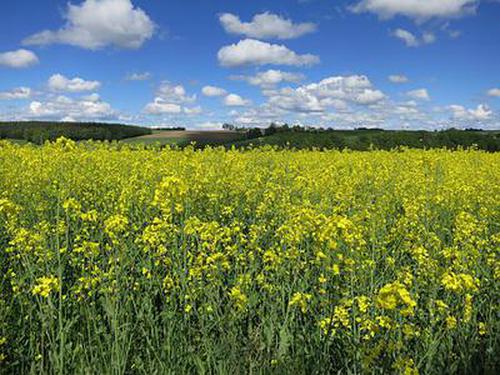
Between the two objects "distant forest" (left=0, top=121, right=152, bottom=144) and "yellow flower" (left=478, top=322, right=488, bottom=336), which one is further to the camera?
"distant forest" (left=0, top=121, right=152, bottom=144)

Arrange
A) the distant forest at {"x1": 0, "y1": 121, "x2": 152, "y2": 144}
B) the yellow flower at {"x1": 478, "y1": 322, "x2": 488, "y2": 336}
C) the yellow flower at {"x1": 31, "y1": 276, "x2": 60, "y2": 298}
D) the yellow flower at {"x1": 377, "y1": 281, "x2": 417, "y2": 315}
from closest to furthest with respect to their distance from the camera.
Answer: the yellow flower at {"x1": 377, "y1": 281, "x2": 417, "y2": 315} → the yellow flower at {"x1": 31, "y1": 276, "x2": 60, "y2": 298} → the yellow flower at {"x1": 478, "y1": 322, "x2": 488, "y2": 336} → the distant forest at {"x1": 0, "y1": 121, "x2": 152, "y2": 144}

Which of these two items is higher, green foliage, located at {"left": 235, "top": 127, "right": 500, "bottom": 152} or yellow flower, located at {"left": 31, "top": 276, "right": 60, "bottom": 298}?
green foliage, located at {"left": 235, "top": 127, "right": 500, "bottom": 152}

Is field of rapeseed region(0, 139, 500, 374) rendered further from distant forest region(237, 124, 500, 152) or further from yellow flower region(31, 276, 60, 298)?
A: distant forest region(237, 124, 500, 152)

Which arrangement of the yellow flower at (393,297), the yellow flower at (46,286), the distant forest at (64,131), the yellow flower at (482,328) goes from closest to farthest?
the yellow flower at (393,297), the yellow flower at (46,286), the yellow flower at (482,328), the distant forest at (64,131)

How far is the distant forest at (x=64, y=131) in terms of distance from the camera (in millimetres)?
16906

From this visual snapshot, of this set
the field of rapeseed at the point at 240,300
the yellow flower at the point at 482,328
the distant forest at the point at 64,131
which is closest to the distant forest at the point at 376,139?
the distant forest at the point at 64,131

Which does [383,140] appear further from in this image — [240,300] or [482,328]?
[240,300]

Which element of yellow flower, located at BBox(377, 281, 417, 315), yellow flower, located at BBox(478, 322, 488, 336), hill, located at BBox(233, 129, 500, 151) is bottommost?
yellow flower, located at BBox(478, 322, 488, 336)

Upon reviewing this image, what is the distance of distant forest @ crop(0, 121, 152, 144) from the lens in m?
16.9

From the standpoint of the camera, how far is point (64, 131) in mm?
17062

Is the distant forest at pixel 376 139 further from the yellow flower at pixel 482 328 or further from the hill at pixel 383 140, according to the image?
the yellow flower at pixel 482 328

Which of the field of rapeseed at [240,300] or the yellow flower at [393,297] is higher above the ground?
the yellow flower at [393,297]

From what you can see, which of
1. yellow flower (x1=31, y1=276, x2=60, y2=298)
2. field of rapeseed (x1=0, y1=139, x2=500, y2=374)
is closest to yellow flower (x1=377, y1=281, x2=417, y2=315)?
field of rapeseed (x1=0, y1=139, x2=500, y2=374)

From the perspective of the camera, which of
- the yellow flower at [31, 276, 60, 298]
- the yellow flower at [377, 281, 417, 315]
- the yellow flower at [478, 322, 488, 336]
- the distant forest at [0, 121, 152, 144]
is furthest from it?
the distant forest at [0, 121, 152, 144]
